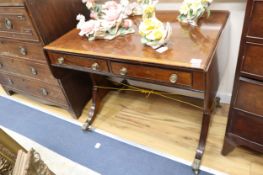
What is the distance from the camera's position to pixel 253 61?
863 millimetres

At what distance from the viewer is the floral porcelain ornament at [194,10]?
3.64 ft

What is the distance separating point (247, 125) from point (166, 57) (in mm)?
546

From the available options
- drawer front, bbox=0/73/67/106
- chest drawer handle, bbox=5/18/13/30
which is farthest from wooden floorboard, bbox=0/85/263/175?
chest drawer handle, bbox=5/18/13/30

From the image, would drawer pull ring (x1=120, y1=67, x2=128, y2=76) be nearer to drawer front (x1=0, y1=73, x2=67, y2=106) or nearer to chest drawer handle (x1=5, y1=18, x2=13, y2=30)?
drawer front (x1=0, y1=73, x2=67, y2=106)

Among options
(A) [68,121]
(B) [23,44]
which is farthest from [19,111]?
(B) [23,44]

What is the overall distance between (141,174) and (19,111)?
1466mm

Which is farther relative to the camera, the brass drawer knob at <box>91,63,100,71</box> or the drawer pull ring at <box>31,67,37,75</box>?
the drawer pull ring at <box>31,67,37,75</box>

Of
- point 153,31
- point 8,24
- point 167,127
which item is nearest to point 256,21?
point 153,31

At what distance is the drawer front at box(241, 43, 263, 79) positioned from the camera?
83 cm

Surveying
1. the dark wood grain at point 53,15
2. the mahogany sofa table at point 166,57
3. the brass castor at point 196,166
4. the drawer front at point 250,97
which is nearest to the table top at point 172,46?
the mahogany sofa table at point 166,57

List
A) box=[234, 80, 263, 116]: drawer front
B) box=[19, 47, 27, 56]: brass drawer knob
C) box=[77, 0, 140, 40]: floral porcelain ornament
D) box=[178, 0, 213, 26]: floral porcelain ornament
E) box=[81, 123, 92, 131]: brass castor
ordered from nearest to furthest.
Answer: box=[234, 80, 263, 116]: drawer front < box=[178, 0, 213, 26]: floral porcelain ornament < box=[77, 0, 140, 40]: floral porcelain ornament < box=[19, 47, 27, 56]: brass drawer knob < box=[81, 123, 92, 131]: brass castor

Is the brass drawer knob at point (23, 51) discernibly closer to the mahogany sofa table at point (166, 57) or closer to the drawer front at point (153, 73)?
the mahogany sofa table at point (166, 57)

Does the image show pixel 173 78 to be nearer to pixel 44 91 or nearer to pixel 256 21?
pixel 256 21

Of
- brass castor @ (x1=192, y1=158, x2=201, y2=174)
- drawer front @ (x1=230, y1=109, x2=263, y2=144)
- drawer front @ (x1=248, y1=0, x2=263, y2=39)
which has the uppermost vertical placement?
drawer front @ (x1=248, y1=0, x2=263, y2=39)
